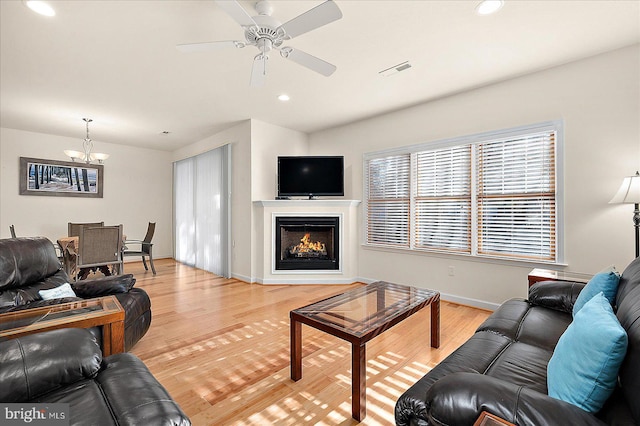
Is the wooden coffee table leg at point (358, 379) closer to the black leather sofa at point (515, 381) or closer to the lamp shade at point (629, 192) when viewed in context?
the black leather sofa at point (515, 381)

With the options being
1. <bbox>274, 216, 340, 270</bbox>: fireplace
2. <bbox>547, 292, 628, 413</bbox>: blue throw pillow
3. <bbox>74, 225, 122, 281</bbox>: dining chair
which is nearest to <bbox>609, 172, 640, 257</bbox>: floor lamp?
<bbox>547, 292, 628, 413</bbox>: blue throw pillow

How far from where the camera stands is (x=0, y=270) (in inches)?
79.2

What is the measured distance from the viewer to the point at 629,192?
239 centimetres

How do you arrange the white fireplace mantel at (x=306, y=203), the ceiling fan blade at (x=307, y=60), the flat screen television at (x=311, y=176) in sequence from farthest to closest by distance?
the flat screen television at (x=311, y=176) → the white fireplace mantel at (x=306, y=203) → the ceiling fan blade at (x=307, y=60)

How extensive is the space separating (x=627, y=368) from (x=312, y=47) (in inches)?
112

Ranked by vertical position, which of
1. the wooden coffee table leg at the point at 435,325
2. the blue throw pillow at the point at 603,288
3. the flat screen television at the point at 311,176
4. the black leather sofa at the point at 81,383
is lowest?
the wooden coffee table leg at the point at 435,325

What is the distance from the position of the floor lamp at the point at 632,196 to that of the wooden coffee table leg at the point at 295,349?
280 cm

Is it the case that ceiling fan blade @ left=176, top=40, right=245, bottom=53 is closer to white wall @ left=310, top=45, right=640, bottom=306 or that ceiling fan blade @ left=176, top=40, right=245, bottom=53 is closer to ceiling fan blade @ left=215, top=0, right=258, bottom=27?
ceiling fan blade @ left=215, top=0, right=258, bottom=27

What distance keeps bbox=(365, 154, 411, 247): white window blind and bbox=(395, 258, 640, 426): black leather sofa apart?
94.0 inches

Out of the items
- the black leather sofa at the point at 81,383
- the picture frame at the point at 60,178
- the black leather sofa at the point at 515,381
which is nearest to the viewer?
the black leather sofa at the point at 515,381

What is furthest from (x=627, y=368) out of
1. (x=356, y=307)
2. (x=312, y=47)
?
(x=312, y=47)

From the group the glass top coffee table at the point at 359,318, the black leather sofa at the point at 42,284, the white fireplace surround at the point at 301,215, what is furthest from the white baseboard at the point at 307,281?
the black leather sofa at the point at 42,284

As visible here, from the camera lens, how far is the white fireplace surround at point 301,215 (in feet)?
15.4

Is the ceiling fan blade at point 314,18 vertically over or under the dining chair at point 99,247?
over
